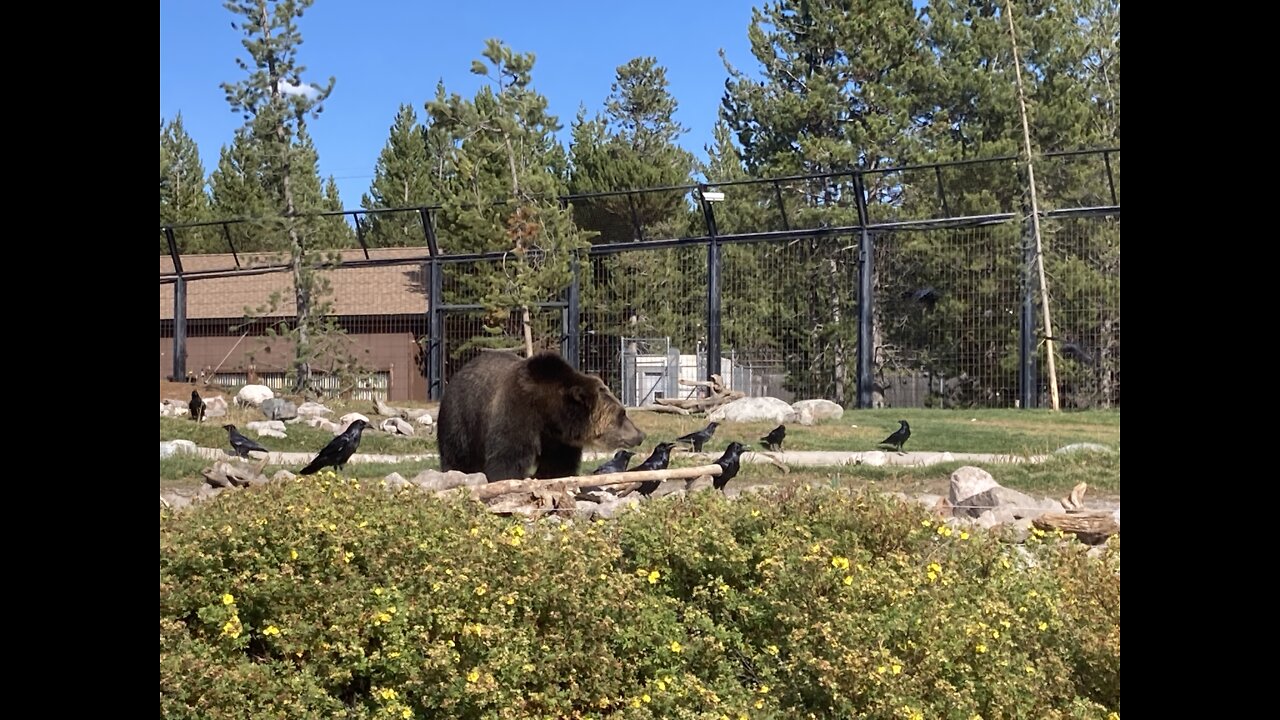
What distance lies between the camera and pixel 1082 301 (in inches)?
732

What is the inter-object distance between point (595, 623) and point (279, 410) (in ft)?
47.5

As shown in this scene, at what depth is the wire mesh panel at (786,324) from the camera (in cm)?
2069

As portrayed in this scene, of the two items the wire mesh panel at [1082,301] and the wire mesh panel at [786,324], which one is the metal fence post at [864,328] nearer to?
the wire mesh panel at [786,324]

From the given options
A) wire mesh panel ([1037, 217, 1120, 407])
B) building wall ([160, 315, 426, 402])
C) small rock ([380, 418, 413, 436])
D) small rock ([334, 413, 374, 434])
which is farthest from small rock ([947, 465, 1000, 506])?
building wall ([160, 315, 426, 402])

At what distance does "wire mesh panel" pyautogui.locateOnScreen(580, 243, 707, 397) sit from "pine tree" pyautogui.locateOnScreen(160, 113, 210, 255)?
16858 millimetres

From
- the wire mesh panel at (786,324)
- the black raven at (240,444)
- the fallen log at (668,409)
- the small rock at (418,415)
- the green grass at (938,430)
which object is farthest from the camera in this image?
the wire mesh panel at (786,324)

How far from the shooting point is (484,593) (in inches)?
168

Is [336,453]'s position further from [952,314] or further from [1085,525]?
[952,314]

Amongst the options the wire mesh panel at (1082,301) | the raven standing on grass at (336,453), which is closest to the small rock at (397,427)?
the raven standing on grass at (336,453)

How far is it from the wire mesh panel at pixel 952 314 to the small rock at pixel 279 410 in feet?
32.0

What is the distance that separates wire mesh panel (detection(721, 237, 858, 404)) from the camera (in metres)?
20.7

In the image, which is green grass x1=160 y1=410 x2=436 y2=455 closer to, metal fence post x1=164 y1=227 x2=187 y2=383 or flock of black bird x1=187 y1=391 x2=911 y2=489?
flock of black bird x1=187 y1=391 x2=911 y2=489
